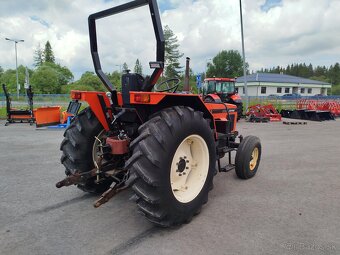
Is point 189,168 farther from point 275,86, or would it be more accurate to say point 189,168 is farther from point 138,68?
point 275,86

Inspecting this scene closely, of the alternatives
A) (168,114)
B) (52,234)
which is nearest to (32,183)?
(52,234)

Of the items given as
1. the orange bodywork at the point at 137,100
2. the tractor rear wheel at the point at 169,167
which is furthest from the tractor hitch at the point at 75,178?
the tractor rear wheel at the point at 169,167

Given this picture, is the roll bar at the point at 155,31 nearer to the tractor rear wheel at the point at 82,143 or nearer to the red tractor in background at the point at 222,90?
the tractor rear wheel at the point at 82,143

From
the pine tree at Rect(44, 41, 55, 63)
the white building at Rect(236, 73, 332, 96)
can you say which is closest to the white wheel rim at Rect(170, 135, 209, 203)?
the white building at Rect(236, 73, 332, 96)

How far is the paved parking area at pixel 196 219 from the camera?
2.91 meters

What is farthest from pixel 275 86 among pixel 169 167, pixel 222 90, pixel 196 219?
pixel 169 167

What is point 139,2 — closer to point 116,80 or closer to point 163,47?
point 163,47

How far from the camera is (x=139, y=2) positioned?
3.28m

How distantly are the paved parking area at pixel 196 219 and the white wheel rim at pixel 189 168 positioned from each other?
1.16 ft

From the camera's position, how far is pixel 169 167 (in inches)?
121

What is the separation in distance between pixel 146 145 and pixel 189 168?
0.92 meters

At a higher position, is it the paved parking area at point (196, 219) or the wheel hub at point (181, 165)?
the wheel hub at point (181, 165)

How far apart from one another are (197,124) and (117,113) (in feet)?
3.51

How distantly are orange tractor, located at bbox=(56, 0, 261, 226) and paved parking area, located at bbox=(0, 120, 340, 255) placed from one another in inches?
12.0
